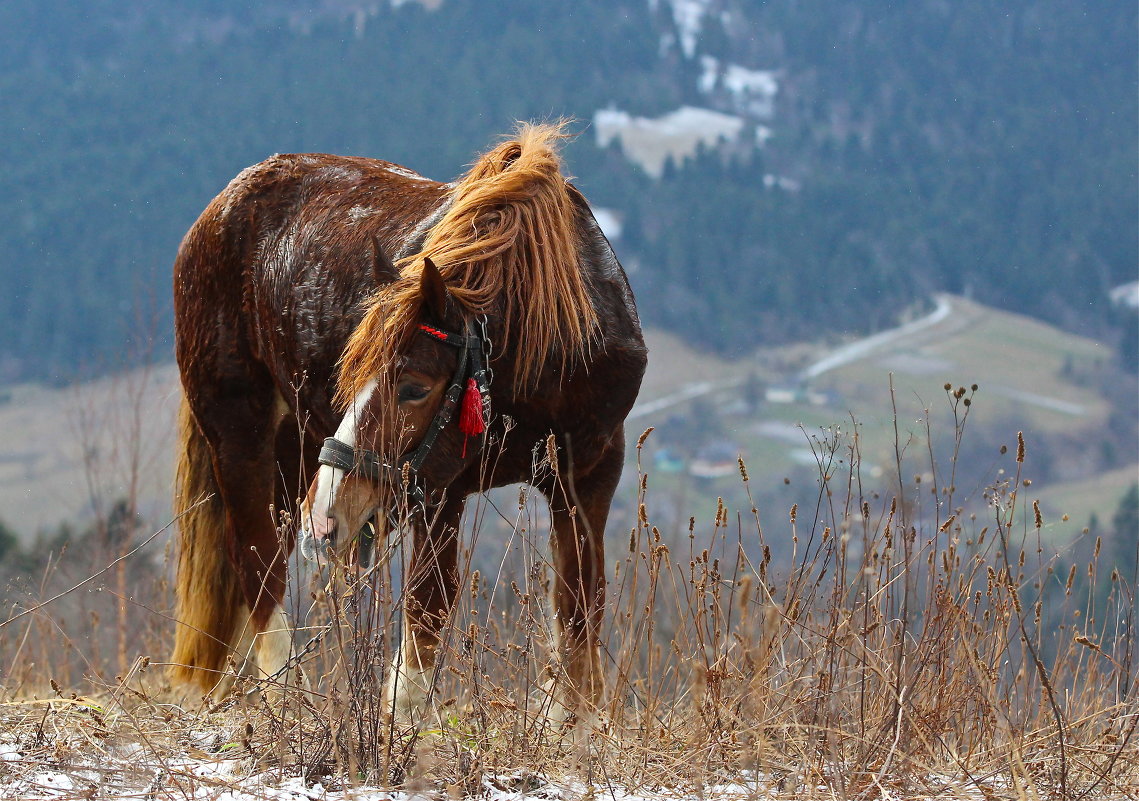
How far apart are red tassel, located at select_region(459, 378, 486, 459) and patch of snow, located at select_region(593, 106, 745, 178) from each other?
15643 centimetres

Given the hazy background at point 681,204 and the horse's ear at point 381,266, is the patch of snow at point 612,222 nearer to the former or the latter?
the hazy background at point 681,204

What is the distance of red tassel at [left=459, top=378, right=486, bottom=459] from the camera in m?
3.40

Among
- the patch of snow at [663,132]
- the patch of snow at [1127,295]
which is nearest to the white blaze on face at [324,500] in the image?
the patch of snow at [1127,295]

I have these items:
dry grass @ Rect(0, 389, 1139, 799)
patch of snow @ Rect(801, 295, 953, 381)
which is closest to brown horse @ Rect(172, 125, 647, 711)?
dry grass @ Rect(0, 389, 1139, 799)

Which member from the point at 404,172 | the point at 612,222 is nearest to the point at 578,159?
the point at 612,222

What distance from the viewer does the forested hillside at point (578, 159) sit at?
4573 inches

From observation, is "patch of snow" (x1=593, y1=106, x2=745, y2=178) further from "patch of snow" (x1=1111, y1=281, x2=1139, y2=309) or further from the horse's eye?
the horse's eye

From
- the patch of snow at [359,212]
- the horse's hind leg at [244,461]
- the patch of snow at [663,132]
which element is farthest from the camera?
the patch of snow at [663,132]

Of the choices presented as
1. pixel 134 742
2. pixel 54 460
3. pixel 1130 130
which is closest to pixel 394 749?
pixel 134 742

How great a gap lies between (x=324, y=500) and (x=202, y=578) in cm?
182

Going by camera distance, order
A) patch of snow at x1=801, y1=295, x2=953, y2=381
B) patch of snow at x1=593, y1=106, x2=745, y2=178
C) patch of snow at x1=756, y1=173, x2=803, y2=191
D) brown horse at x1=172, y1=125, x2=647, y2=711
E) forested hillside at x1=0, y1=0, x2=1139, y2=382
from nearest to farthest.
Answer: brown horse at x1=172, y1=125, x2=647, y2=711 → forested hillside at x1=0, y1=0, x2=1139, y2=382 → patch of snow at x1=801, y1=295, x2=953, y2=381 → patch of snow at x1=593, y1=106, x2=745, y2=178 → patch of snow at x1=756, y1=173, x2=803, y2=191

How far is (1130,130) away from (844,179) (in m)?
50.6

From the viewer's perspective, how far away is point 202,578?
4.67m

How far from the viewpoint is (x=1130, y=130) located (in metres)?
185
